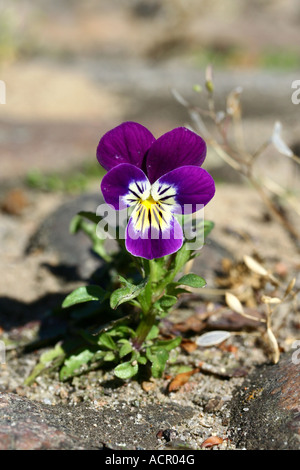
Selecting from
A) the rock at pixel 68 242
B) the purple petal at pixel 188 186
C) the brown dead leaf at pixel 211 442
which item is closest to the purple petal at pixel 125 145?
the purple petal at pixel 188 186

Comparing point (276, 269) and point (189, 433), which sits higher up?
point (276, 269)

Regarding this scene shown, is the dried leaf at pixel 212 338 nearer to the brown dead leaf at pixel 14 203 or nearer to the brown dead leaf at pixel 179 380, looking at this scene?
the brown dead leaf at pixel 179 380

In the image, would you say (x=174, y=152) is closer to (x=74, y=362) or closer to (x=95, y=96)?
(x=74, y=362)

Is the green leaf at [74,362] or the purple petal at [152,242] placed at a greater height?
the purple petal at [152,242]

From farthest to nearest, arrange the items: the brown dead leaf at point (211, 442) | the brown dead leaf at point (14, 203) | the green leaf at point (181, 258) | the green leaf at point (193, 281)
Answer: the brown dead leaf at point (14, 203) → the green leaf at point (181, 258) → the green leaf at point (193, 281) → the brown dead leaf at point (211, 442)

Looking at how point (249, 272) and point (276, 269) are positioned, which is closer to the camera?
point (249, 272)

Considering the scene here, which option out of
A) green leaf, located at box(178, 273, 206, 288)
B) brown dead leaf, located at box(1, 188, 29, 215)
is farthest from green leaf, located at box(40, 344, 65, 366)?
brown dead leaf, located at box(1, 188, 29, 215)

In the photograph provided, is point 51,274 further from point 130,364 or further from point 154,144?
point 154,144
